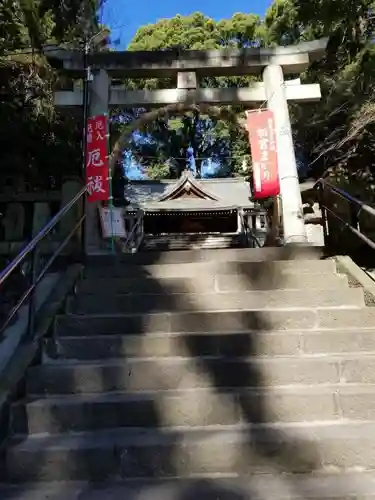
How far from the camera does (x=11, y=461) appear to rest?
236cm

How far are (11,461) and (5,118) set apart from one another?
688 centimetres

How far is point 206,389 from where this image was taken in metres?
2.79

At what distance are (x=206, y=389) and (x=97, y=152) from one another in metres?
4.57

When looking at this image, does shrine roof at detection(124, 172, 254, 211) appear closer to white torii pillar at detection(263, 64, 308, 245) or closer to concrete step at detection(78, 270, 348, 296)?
white torii pillar at detection(263, 64, 308, 245)

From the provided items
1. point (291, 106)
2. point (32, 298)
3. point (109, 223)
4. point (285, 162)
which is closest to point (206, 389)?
point (32, 298)

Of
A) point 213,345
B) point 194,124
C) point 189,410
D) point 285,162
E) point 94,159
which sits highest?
point 194,124

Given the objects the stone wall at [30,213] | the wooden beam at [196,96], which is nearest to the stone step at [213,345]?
the stone wall at [30,213]

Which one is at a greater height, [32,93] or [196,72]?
[32,93]

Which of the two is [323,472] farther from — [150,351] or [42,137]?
[42,137]

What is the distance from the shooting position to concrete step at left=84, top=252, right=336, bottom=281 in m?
4.04

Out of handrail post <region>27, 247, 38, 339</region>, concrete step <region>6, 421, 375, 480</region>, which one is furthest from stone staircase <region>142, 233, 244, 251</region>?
concrete step <region>6, 421, 375, 480</region>

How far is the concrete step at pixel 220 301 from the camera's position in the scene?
3623 mm

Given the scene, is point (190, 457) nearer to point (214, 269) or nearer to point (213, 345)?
point (213, 345)

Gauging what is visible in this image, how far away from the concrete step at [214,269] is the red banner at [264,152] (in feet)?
8.01
